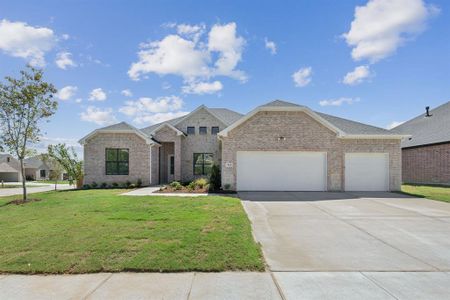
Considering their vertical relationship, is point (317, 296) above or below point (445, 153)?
below

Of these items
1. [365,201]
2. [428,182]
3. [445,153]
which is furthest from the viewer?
[428,182]

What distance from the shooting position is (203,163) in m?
21.3

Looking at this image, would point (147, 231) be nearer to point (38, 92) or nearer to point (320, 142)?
point (38, 92)

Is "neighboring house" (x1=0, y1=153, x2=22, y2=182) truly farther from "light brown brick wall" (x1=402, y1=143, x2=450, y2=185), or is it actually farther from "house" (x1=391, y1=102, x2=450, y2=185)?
"light brown brick wall" (x1=402, y1=143, x2=450, y2=185)

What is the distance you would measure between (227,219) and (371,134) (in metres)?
12.0

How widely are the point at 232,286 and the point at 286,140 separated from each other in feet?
39.9

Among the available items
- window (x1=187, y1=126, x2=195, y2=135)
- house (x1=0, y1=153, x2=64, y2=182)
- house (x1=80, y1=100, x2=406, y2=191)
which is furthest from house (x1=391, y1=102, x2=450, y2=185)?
house (x1=0, y1=153, x2=64, y2=182)

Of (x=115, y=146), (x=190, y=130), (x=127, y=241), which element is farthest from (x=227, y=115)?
(x=127, y=241)

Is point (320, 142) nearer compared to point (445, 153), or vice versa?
point (320, 142)

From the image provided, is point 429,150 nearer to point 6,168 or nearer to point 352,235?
point 352,235

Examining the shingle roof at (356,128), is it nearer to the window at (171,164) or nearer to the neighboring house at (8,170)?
the window at (171,164)

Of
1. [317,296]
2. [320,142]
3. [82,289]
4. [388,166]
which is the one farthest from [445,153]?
[82,289]

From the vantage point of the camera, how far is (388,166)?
50.6 feet

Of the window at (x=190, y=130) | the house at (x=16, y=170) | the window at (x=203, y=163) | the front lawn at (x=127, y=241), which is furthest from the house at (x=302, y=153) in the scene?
the house at (x=16, y=170)
